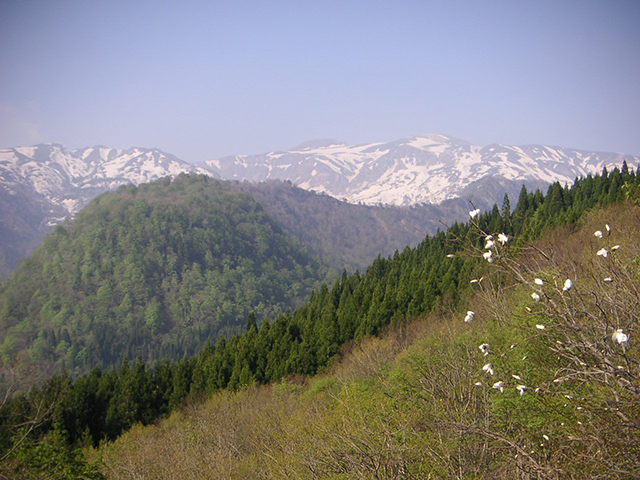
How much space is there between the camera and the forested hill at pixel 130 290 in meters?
130

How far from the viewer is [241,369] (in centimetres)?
5084

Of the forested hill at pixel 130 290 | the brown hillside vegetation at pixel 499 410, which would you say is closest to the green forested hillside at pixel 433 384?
the brown hillside vegetation at pixel 499 410

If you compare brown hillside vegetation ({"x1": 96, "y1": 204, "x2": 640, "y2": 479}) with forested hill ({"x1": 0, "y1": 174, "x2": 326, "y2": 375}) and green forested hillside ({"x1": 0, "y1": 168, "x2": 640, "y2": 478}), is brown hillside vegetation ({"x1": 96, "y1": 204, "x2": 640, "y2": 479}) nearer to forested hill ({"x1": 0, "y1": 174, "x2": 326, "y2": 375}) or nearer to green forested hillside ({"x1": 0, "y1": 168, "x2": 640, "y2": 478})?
green forested hillside ({"x1": 0, "y1": 168, "x2": 640, "y2": 478})

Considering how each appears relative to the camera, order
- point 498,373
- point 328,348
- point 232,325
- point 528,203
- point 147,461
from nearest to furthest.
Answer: point 498,373 < point 147,461 < point 328,348 < point 528,203 < point 232,325

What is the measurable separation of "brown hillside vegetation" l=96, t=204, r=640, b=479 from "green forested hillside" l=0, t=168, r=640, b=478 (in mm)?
78

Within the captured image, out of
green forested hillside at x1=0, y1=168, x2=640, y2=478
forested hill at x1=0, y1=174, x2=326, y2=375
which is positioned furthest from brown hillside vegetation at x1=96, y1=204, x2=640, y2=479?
forested hill at x1=0, y1=174, x2=326, y2=375

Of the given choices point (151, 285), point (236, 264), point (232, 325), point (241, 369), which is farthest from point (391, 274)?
point (236, 264)

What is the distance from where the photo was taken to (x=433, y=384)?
49.1 feet

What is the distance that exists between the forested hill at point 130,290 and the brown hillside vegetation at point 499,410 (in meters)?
106

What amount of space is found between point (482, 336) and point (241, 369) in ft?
118

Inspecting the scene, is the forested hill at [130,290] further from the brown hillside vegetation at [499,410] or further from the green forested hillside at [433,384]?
the brown hillside vegetation at [499,410]

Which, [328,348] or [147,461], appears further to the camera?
[328,348]

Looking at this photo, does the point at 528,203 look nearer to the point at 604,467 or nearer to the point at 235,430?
the point at 235,430

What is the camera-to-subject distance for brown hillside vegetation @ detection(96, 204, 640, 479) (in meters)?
7.13
